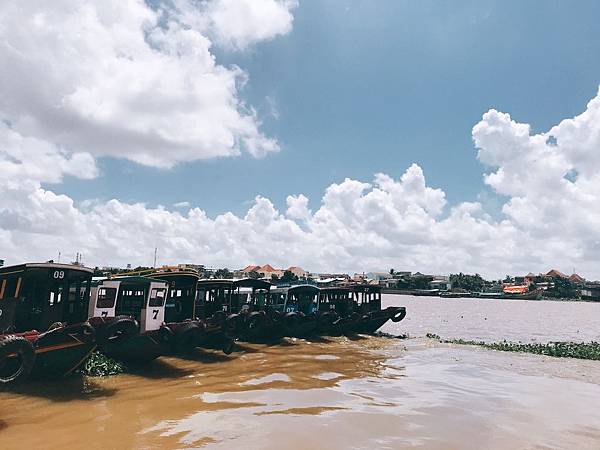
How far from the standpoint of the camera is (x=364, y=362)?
20.6 m

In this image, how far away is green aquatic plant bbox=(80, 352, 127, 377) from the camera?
1486cm

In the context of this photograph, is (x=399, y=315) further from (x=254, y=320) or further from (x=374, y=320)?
(x=254, y=320)

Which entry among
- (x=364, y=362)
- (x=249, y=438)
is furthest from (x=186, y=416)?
(x=364, y=362)

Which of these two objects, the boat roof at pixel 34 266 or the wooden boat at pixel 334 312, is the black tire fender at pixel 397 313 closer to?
the wooden boat at pixel 334 312

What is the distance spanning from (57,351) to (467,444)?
Answer: 11097 millimetres

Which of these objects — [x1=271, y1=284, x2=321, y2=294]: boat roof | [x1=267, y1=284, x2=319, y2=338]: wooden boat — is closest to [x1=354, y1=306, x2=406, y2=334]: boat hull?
[x1=267, y1=284, x2=319, y2=338]: wooden boat

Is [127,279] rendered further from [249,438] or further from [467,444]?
[467,444]

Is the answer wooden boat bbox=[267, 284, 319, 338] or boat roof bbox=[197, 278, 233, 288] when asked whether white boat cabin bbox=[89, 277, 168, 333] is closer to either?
boat roof bbox=[197, 278, 233, 288]

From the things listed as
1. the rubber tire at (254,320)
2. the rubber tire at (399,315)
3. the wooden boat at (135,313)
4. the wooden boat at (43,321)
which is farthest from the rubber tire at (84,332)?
the rubber tire at (399,315)

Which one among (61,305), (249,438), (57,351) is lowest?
(249,438)

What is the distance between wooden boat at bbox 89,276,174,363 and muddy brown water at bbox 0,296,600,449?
882 millimetres

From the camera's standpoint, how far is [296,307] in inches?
1156

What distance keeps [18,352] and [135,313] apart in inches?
257

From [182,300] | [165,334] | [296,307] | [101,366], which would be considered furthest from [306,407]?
[296,307]
